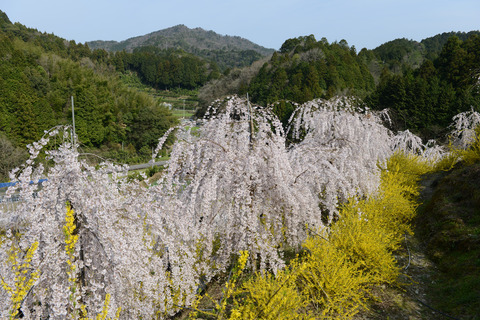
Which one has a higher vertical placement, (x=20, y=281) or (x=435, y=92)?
(x=435, y=92)

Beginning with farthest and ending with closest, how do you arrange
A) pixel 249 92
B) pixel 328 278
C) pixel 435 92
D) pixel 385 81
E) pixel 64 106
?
pixel 249 92, pixel 64 106, pixel 385 81, pixel 435 92, pixel 328 278

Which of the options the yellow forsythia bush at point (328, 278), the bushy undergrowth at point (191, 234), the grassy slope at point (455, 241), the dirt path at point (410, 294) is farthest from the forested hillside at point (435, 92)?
the bushy undergrowth at point (191, 234)

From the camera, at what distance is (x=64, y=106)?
37719 mm

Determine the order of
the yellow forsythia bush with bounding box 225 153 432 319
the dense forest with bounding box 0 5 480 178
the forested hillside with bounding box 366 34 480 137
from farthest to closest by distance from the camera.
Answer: the dense forest with bounding box 0 5 480 178, the forested hillside with bounding box 366 34 480 137, the yellow forsythia bush with bounding box 225 153 432 319

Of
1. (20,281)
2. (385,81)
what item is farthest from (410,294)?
(385,81)

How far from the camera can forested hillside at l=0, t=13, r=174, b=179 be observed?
30266 mm

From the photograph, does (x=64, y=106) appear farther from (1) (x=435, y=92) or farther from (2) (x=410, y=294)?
(2) (x=410, y=294)

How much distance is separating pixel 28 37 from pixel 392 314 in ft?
264

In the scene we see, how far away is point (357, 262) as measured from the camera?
468 cm

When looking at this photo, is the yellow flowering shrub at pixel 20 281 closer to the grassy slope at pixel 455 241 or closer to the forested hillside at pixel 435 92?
the grassy slope at pixel 455 241

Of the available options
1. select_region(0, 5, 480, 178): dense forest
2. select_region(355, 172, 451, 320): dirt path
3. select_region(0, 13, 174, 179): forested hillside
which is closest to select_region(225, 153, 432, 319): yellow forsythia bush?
select_region(355, 172, 451, 320): dirt path

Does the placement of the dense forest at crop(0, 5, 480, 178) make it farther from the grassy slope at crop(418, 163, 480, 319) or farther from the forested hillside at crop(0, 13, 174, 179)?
the grassy slope at crop(418, 163, 480, 319)

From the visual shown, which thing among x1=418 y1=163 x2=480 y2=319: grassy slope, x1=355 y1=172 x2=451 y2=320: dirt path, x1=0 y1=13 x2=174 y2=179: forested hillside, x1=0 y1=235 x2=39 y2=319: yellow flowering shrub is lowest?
x1=355 y1=172 x2=451 y2=320: dirt path

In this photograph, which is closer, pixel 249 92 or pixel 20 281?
pixel 20 281
